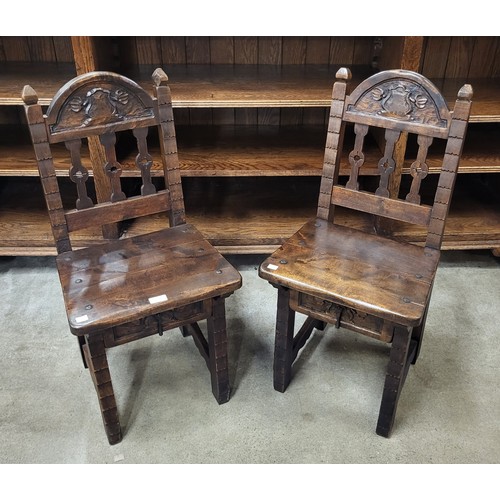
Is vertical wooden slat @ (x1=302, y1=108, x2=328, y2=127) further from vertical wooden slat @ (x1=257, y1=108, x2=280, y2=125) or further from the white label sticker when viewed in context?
the white label sticker

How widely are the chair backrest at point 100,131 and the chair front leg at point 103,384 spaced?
1.38 ft

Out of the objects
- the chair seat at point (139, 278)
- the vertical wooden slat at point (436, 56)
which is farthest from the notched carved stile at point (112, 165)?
the vertical wooden slat at point (436, 56)

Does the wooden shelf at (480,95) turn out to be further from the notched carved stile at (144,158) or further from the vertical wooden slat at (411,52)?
the notched carved stile at (144,158)

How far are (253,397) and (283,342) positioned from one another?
10.2 inches

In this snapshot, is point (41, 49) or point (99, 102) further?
point (41, 49)

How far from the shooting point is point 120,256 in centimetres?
179

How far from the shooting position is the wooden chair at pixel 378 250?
5.23ft

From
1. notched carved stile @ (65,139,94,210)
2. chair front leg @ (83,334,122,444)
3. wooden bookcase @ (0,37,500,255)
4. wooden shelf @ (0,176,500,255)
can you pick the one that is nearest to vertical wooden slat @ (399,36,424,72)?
wooden bookcase @ (0,37,500,255)

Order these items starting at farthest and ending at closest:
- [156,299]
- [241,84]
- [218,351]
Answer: [241,84], [218,351], [156,299]

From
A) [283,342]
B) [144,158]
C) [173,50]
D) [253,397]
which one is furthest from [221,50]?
[253,397]

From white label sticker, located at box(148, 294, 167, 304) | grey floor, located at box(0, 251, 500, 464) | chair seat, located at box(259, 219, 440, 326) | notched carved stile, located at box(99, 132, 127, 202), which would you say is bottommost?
grey floor, located at box(0, 251, 500, 464)

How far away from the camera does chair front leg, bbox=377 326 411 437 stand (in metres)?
1.57

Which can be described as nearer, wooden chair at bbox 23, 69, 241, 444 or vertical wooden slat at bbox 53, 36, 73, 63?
wooden chair at bbox 23, 69, 241, 444

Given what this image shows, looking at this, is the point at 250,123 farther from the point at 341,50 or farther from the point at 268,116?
the point at 341,50
